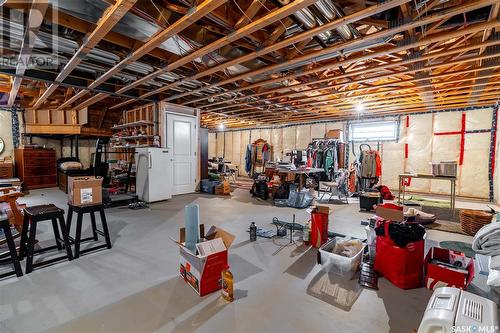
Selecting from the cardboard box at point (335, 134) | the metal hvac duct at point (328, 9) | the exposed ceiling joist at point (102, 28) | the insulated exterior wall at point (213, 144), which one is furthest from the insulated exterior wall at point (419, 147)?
the insulated exterior wall at point (213, 144)

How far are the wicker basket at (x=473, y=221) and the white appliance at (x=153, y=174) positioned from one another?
19.8 ft

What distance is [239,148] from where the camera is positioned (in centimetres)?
1247

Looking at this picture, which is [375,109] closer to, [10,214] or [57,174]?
[10,214]

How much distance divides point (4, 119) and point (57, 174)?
2.23 m

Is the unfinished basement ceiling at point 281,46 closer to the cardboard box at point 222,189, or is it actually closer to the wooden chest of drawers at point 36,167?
the wooden chest of drawers at point 36,167

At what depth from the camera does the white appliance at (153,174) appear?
536cm

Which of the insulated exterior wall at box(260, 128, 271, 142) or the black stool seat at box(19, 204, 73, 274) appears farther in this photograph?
the insulated exterior wall at box(260, 128, 271, 142)

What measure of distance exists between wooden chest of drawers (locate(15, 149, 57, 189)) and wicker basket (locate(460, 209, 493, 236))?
11060mm

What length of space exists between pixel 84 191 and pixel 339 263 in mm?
3004

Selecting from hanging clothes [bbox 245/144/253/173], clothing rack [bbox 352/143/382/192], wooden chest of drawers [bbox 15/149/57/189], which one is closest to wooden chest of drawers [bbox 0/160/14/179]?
wooden chest of drawers [bbox 15/149/57/189]

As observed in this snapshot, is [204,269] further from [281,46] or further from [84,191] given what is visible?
[281,46]

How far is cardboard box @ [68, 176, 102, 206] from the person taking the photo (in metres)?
2.62

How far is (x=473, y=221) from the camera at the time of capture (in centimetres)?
359

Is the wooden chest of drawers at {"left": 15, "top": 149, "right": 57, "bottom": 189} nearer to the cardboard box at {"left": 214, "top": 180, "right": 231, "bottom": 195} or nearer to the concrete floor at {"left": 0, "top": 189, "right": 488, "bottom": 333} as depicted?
the cardboard box at {"left": 214, "top": 180, "right": 231, "bottom": 195}
